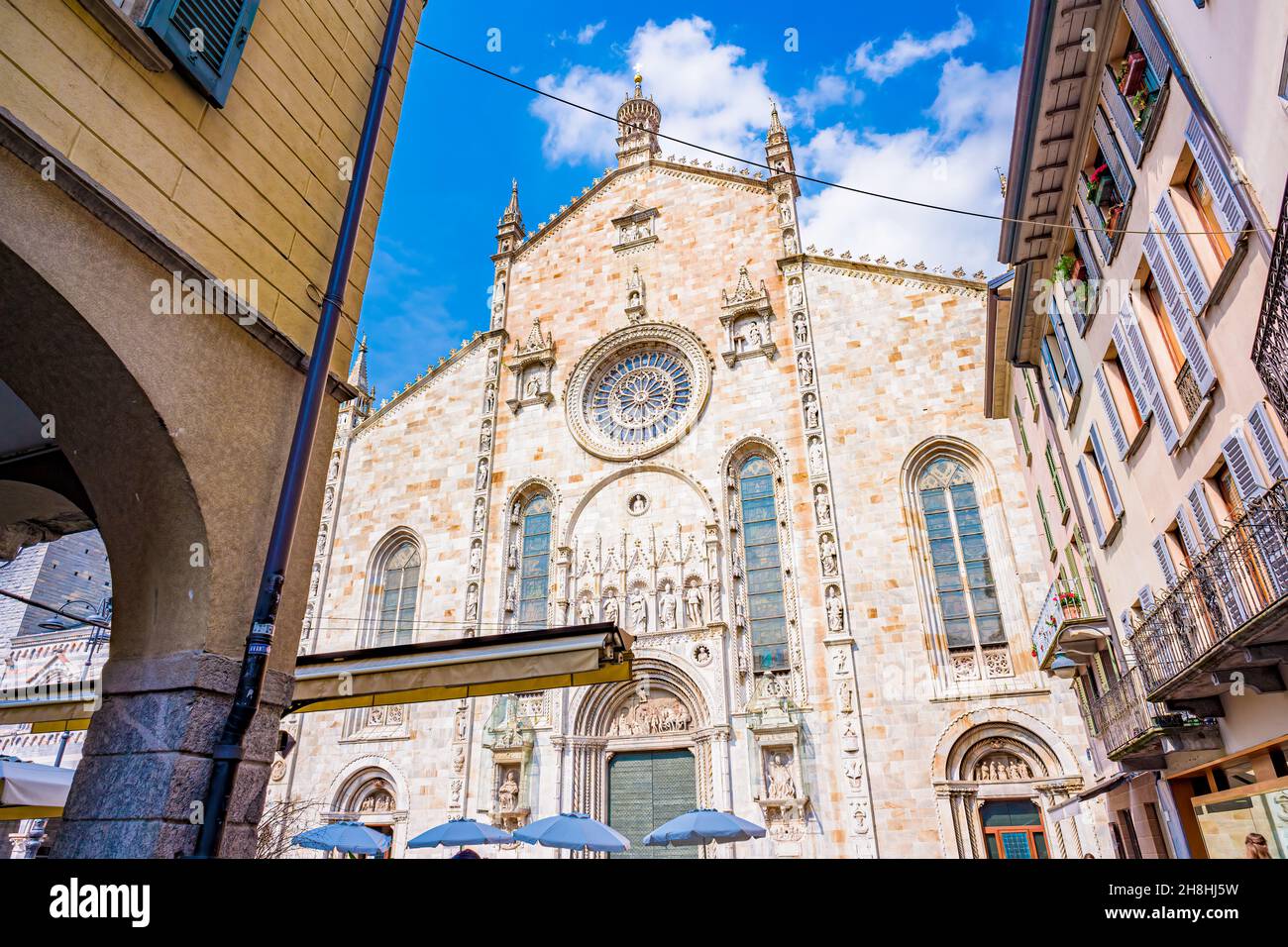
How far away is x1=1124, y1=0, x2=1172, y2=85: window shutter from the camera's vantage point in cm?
782

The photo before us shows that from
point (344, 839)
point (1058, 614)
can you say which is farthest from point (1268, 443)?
point (344, 839)

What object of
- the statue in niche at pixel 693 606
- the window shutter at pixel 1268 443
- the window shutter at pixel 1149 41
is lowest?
the window shutter at pixel 1268 443

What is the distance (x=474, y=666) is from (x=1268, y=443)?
7.26 meters

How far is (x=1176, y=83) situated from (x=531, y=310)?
61.6 ft

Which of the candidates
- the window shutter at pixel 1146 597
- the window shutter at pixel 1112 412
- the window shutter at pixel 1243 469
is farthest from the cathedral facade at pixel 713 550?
the window shutter at pixel 1243 469

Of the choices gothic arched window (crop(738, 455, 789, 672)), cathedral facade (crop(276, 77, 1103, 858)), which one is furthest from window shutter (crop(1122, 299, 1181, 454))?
gothic arched window (crop(738, 455, 789, 672))

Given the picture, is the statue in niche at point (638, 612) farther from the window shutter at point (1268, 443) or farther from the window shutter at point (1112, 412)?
the window shutter at point (1268, 443)

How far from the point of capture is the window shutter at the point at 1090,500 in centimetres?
1194

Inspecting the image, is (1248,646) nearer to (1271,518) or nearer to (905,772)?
(1271,518)

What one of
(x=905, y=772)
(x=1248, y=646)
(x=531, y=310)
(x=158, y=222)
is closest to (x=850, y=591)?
(x=905, y=772)

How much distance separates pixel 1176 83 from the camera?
7594 millimetres

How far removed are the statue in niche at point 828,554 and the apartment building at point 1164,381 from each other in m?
4.55

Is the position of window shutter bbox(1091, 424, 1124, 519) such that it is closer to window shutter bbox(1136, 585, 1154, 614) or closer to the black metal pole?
window shutter bbox(1136, 585, 1154, 614)
